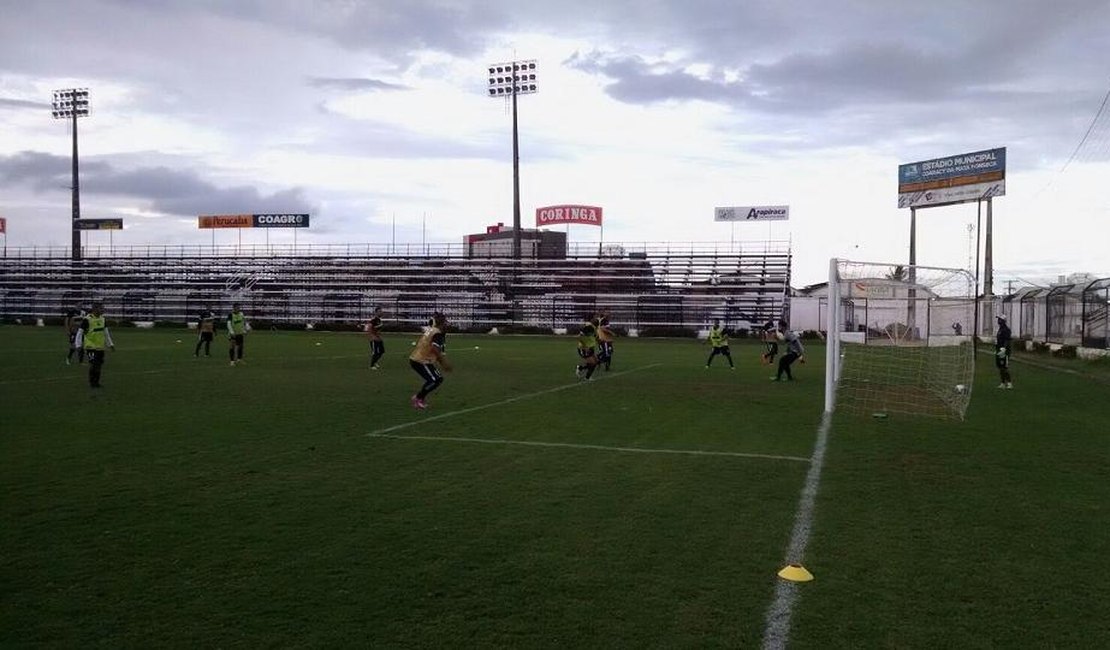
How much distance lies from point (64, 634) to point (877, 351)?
30497mm

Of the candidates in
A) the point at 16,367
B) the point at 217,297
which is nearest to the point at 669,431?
the point at 16,367

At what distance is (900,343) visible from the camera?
29.8 m

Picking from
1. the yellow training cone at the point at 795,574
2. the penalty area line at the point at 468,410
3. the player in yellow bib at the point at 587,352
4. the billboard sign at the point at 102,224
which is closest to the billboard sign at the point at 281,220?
the billboard sign at the point at 102,224

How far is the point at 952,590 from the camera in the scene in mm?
5469

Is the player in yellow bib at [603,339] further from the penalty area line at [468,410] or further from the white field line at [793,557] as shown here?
the white field line at [793,557]

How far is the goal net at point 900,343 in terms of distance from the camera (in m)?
15.1

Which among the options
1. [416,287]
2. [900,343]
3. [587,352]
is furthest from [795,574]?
[416,287]

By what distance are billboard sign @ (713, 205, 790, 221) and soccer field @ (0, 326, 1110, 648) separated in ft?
152

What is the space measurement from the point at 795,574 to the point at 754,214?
185ft

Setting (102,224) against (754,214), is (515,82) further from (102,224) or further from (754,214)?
(102,224)

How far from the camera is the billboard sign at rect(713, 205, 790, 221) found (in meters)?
59.9

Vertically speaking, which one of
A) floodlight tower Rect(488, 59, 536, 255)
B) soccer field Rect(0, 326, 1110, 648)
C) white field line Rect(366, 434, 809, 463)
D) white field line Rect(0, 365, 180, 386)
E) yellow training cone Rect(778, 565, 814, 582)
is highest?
floodlight tower Rect(488, 59, 536, 255)

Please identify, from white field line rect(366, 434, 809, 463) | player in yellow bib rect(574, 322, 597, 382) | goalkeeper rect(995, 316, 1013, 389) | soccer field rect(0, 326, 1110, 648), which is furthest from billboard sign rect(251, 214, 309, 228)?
white field line rect(366, 434, 809, 463)

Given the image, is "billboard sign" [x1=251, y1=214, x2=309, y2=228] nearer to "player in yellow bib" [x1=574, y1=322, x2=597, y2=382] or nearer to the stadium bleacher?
the stadium bleacher
